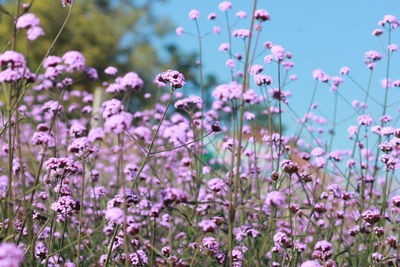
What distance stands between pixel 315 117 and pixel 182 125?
307 cm

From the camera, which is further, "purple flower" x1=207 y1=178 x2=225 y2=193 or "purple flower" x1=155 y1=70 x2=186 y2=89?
"purple flower" x1=207 y1=178 x2=225 y2=193

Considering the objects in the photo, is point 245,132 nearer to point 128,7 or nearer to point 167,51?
point 167,51

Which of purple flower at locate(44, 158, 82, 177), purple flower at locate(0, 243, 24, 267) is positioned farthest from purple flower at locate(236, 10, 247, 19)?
purple flower at locate(0, 243, 24, 267)

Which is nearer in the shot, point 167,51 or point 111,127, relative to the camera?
point 111,127

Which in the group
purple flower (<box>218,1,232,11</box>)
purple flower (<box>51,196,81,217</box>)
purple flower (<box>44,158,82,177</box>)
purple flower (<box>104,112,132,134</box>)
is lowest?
purple flower (<box>51,196,81,217</box>)

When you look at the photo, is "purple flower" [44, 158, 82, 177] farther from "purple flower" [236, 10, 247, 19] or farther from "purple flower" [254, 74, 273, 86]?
"purple flower" [236, 10, 247, 19]

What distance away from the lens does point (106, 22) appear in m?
27.7

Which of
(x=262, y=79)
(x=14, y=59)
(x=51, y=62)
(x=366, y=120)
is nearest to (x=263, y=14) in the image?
(x=262, y=79)

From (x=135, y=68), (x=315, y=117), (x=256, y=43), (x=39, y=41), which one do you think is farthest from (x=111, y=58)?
(x=256, y=43)

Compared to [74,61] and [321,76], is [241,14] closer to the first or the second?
[321,76]

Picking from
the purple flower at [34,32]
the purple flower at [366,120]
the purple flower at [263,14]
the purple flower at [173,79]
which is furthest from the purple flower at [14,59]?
the purple flower at [366,120]

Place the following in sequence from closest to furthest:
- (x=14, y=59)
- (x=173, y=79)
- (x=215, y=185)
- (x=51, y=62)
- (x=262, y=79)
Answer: (x=14, y=59), (x=173, y=79), (x=51, y=62), (x=215, y=185), (x=262, y=79)

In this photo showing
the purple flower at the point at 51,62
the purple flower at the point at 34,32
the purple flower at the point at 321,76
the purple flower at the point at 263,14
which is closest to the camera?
the purple flower at the point at 34,32

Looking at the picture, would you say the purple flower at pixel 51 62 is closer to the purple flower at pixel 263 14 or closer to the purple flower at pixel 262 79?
the purple flower at pixel 263 14
